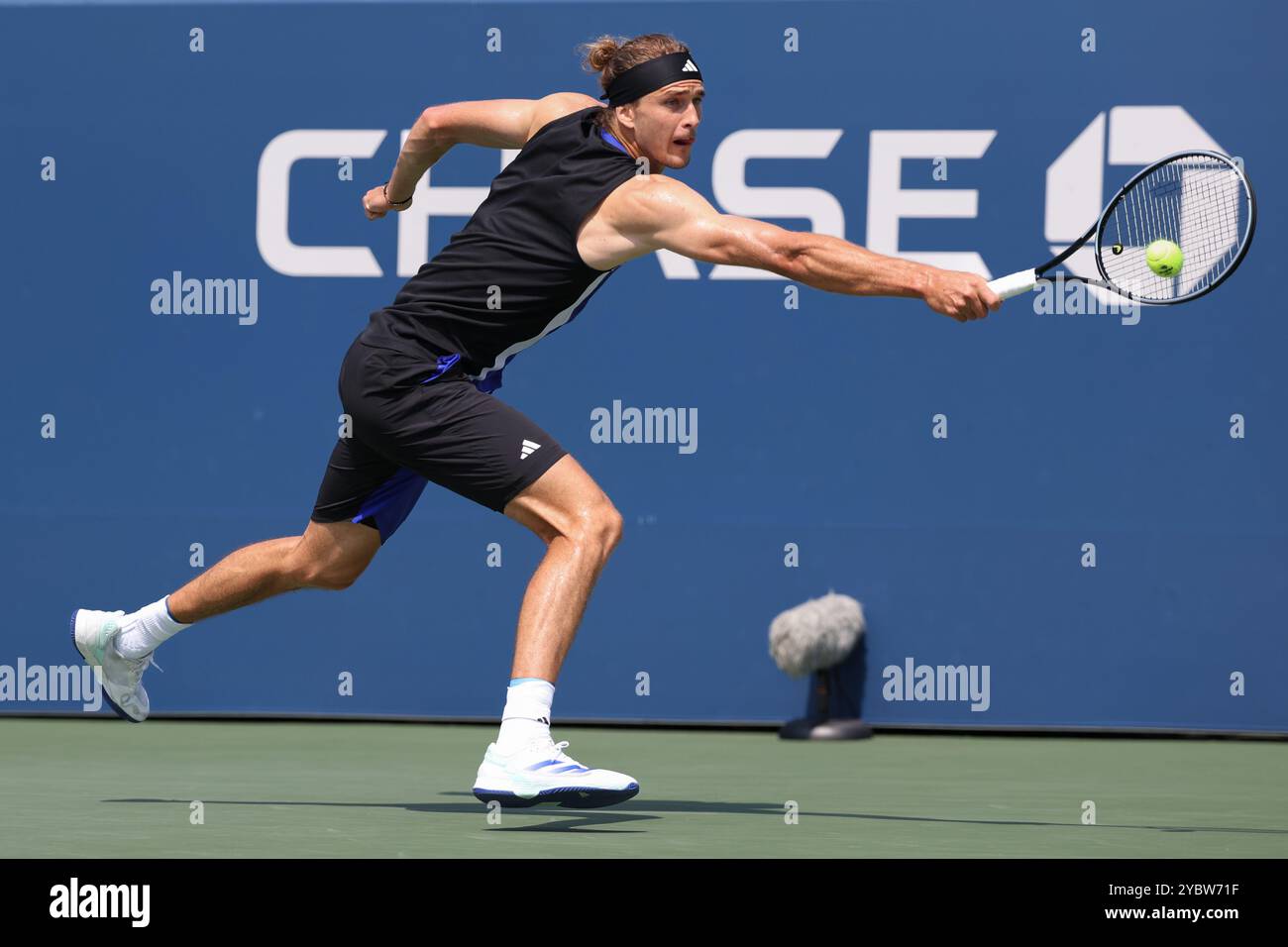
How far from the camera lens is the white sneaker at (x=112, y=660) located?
513cm

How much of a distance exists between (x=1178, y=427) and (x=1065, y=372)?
1.31ft

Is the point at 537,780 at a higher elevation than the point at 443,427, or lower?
lower

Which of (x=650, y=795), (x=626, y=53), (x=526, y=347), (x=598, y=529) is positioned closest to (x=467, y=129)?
(x=626, y=53)

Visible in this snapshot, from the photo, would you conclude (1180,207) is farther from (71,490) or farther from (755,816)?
(71,490)

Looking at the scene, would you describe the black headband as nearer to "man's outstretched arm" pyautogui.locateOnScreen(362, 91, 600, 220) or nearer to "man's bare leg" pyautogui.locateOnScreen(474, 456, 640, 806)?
"man's outstretched arm" pyautogui.locateOnScreen(362, 91, 600, 220)

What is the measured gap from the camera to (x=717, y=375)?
266 inches

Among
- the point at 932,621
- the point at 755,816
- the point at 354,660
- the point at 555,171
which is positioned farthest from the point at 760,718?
the point at 555,171

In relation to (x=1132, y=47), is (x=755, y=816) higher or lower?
lower

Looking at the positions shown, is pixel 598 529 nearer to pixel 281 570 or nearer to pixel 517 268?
pixel 517 268

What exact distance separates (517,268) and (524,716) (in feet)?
3.38

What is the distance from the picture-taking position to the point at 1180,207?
5.20 meters

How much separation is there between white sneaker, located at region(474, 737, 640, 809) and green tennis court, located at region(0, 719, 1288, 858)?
72mm

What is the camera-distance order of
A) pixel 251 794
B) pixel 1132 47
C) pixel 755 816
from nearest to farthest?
pixel 755 816
pixel 251 794
pixel 1132 47

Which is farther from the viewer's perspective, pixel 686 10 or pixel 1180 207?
pixel 686 10
